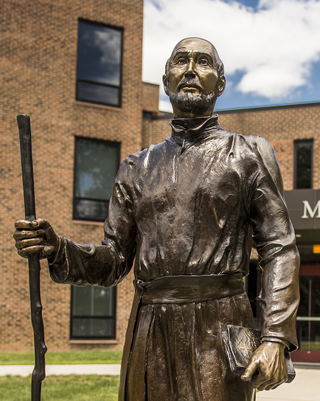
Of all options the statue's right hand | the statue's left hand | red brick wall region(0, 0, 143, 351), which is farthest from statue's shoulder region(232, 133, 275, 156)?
red brick wall region(0, 0, 143, 351)

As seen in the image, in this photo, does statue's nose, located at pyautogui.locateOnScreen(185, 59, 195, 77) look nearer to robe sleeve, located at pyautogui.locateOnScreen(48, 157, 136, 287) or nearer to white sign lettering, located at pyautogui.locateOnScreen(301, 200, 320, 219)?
robe sleeve, located at pyautogui.locateOnScreen(48, 157, 136, 287)

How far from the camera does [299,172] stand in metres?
19.6

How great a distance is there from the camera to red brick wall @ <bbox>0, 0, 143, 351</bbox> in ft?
53.5

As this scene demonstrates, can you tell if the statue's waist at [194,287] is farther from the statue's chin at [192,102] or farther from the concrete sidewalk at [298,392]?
the concrete sidewalk at [298,392]

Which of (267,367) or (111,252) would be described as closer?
(267,367)

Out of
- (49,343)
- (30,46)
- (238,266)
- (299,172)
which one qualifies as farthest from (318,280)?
(238,266)

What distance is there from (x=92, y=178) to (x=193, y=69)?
15.2m

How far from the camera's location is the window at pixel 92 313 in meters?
17.1

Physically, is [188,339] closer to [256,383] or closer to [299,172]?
[256,383]

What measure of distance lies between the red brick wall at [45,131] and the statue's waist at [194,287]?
1439cm

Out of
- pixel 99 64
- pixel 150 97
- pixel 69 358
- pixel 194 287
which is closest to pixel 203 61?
pixel 194 287

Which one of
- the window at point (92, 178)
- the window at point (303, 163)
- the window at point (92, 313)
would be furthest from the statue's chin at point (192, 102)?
the window at point (303, 163)

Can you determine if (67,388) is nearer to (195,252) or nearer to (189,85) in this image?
(195,252)

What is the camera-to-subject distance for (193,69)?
8.70ft
